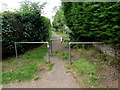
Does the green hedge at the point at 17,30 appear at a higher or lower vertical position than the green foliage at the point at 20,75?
higher

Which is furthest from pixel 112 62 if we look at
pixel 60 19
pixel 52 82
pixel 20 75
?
pixel 60 19

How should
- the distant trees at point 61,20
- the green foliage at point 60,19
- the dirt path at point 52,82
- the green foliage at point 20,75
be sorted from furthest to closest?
the green foliage at point 60,19 < the distant trees at point 61,20 < the green foliage at point 20,75 < the dirt path at point 52,82

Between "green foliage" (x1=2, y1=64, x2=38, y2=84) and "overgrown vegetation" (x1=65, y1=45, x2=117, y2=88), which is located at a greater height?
"overgrown vegetation" (x1=65, y1=45, x2=117, y2=88)

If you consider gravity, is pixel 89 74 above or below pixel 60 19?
below

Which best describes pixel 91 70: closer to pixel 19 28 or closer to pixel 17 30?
pixel 17 30

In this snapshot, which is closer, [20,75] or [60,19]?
[20,75]

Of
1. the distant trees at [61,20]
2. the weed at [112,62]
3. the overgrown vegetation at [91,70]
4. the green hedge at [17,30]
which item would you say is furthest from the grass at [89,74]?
the distant trees at [61,20]

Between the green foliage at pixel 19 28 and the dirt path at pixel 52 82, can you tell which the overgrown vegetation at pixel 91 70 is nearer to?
the dirt path at pixel 52 82

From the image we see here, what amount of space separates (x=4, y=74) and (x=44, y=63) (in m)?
1.44

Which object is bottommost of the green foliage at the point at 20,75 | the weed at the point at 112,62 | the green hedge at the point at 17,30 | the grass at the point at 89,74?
the green foliage at the point at 20,75

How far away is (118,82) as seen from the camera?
2.52m

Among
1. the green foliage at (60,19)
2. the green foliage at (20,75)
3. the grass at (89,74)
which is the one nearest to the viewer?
the grass at (89,74)

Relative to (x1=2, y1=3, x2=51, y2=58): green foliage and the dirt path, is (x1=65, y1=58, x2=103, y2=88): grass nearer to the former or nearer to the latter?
the dirt path

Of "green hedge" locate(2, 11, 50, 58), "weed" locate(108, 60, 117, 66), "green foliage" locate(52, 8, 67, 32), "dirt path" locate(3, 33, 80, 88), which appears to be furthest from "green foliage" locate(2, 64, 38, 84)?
"green foliage" locate(52, 8, 67, 32)
